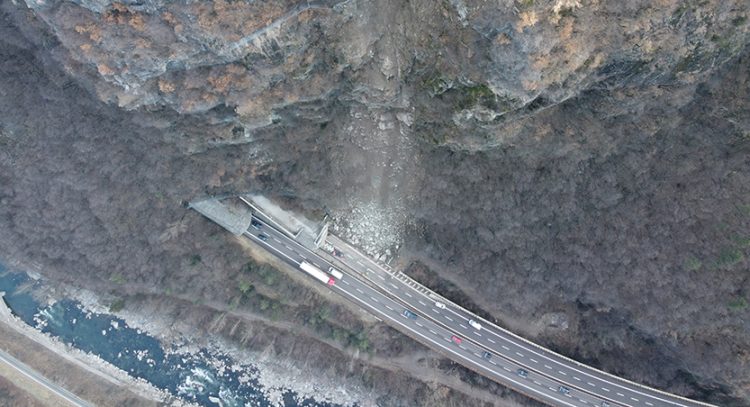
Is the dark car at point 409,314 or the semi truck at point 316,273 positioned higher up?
the dark car at point 409,314

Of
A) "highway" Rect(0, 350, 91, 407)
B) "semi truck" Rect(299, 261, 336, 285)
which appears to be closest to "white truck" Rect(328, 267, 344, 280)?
"semi truck" Rect(299, 261, 336, 285)

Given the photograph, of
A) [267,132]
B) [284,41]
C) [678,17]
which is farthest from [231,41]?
[678,17]

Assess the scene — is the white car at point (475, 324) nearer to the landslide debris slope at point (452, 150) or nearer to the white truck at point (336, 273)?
the landslide debris slope at point (452, 150)

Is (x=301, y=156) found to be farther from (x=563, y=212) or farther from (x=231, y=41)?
(x=563, y=212)

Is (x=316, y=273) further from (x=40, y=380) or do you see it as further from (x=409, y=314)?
(x=40, y=380)

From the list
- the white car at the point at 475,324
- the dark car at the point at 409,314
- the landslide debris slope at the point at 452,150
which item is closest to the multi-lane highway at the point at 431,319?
the dark car at the point at 409,314
